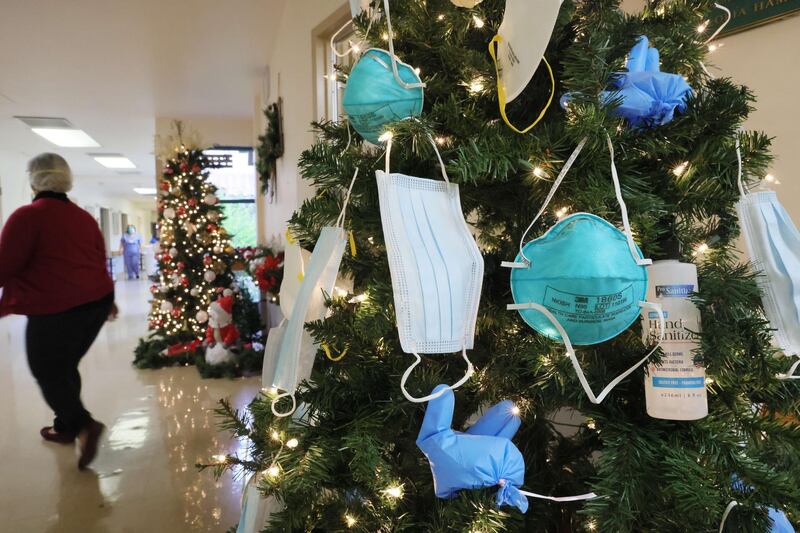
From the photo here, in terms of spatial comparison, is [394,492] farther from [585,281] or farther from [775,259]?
[775,259]

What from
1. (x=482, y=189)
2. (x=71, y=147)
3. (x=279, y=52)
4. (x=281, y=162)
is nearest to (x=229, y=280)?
(x=281, y=162)

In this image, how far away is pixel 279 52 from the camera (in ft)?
15.5

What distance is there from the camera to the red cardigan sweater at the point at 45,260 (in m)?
2.29

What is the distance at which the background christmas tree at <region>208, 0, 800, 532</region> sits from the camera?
0.70 meters

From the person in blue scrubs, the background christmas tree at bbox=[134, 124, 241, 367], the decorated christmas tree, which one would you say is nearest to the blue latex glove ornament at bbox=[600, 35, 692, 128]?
the decorated christmas tree

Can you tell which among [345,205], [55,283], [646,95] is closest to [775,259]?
[646,95]

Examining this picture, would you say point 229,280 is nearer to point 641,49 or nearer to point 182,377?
point 182,377

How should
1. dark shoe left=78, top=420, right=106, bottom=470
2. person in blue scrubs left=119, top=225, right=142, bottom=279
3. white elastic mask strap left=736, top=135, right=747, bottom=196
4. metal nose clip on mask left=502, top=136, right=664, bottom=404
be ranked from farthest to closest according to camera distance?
person in blue scrubs left=119, top=225, right=142, bottom=279 → dark shoe left=78, top=420, right=106, bottom=470 → white elastic mask strap left=736, top=135, right=747, bottom=196 → metal nose clip on mask left=502, top=136, right=664, bottom=404

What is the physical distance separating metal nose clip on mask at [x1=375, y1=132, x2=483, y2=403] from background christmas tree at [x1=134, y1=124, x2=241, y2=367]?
4698mm

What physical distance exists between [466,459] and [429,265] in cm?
28

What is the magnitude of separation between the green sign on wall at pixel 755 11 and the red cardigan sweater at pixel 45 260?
280 cm

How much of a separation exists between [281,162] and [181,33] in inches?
66.8

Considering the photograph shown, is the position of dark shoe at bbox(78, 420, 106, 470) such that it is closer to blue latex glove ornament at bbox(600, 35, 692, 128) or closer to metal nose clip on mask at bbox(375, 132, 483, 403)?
metal nose clip on mask at bbox(375, 132, 483, 403)

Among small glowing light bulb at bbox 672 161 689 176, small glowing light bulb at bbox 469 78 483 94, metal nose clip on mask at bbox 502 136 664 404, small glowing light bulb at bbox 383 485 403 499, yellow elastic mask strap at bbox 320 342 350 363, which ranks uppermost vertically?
small glowing light bulb at bbox 469 78 483 94
